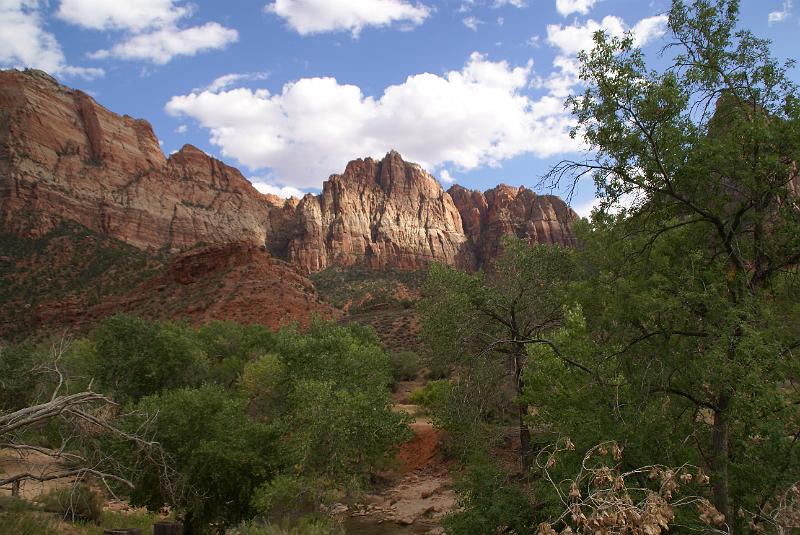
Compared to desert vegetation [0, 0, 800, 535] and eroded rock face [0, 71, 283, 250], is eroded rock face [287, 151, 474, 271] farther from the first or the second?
desert vegetation [0, 0, 800, 535]

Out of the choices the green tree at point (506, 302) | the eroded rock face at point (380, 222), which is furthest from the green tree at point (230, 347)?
the eroded rock face at point (380, 222)

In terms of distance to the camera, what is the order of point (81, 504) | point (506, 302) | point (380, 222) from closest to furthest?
point (81, 504) < point (506, 302) < point (380, 222)

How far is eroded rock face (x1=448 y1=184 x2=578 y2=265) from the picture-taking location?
119 m

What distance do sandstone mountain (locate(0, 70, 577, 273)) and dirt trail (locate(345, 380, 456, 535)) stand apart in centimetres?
4642

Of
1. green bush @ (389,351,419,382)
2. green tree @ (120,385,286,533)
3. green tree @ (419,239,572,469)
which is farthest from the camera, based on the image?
green bush @ (389,351,419,382)

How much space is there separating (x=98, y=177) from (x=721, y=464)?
107 metres

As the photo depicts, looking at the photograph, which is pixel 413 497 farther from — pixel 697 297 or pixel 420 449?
pixel 697 297

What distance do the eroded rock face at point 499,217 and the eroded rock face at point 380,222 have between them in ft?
11.0

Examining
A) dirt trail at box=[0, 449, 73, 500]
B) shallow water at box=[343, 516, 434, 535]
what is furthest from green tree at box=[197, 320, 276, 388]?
shallow water at box=[343, 516, 434, 535]

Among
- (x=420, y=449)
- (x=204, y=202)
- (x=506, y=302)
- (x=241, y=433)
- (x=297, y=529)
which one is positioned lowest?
(x=420, y=449)

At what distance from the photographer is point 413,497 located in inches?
801

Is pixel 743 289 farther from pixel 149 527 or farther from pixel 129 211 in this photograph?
pixel 129 211

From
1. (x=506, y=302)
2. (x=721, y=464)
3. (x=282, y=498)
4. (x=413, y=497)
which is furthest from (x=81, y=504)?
(x=721, y=464)

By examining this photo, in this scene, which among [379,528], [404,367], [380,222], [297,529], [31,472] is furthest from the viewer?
[380,222]
